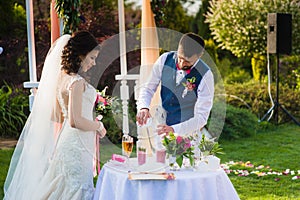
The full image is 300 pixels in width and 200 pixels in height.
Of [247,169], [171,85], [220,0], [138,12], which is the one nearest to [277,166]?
[247,169]

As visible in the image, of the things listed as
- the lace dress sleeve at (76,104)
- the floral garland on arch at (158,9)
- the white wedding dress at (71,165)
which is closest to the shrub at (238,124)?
the floral garland on arch at (158,9)

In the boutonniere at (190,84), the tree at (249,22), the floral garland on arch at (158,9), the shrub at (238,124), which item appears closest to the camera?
the boutonniere at (190,84)

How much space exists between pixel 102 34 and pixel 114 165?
5.65 meters

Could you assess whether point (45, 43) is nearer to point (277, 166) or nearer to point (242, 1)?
point (242, 1)

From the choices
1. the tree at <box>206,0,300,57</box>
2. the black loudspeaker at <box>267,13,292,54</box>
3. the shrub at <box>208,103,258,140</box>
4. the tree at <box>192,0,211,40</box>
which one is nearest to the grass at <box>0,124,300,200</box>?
the shrub at <box>208,103,258,140</box>

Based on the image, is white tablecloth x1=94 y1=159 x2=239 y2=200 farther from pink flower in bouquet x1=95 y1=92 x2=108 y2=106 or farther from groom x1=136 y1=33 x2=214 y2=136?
pink flower in bouquet x1=95 y1=92 x2=108 y2=106

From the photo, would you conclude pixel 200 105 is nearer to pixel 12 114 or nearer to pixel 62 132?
pixel 62 132

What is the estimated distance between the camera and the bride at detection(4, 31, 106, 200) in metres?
3.79

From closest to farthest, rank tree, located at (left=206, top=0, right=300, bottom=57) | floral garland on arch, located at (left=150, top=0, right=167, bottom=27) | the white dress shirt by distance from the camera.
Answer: the white dress shirt → floral garland on arch, located at (left=150, top=0, right=167, bottom=27) → tree, located at (left=206, top=0, right=300, bottom=57)

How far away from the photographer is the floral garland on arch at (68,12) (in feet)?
18.0

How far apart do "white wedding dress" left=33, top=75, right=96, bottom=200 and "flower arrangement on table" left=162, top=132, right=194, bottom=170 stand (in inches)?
28.0

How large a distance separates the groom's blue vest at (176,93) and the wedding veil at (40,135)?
30.0 inches

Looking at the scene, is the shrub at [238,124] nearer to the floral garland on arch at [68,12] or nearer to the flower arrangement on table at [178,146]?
the floral garland on arch at [68,12]

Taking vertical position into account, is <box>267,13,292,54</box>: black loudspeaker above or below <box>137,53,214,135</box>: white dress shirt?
above
